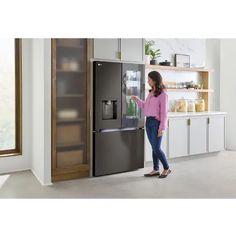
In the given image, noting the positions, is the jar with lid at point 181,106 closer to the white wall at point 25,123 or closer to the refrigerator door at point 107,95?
the refrigerator door at point 107,95

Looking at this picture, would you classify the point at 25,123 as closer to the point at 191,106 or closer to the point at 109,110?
the point at 109,110

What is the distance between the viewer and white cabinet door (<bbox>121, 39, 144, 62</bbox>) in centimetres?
438

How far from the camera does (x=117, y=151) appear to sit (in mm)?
4375

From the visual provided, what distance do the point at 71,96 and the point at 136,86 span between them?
1.00 meters

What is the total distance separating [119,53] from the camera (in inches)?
171

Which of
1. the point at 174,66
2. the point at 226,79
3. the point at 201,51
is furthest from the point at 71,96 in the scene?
the point at 226,79

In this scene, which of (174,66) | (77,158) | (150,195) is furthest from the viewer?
(174,66)

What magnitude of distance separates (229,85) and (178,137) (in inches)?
→ 83.8

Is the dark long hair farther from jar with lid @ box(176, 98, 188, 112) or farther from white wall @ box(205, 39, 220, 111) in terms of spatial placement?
white wall @ box(205, 39, 220, 111)

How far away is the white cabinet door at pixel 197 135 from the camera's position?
532 centimetres

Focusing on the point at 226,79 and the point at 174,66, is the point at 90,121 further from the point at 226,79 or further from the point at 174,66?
the point at 226,79

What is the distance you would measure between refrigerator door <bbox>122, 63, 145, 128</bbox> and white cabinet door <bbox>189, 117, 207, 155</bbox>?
1.13 meters

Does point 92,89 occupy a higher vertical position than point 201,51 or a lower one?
lower

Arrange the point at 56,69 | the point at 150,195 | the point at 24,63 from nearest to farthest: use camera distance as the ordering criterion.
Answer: the point at 150,195, the point at 56,69, the point at 24,63
